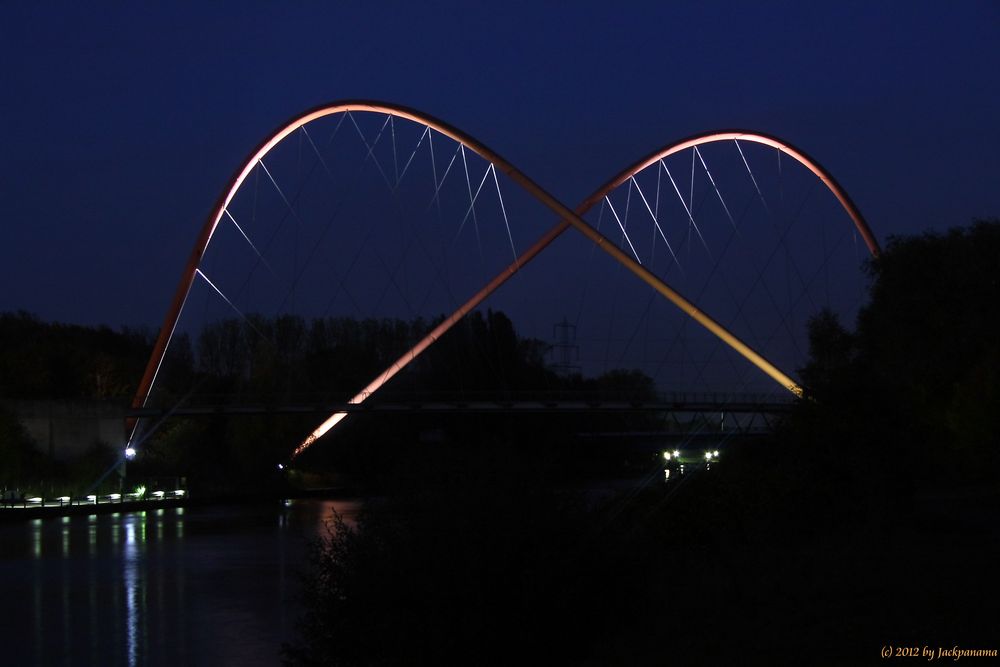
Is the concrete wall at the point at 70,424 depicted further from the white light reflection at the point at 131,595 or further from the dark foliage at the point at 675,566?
the dark foliage at the point at 675,566

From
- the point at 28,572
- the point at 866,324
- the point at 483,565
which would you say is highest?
the point at 866,324

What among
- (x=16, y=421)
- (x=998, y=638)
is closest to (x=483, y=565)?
(x=998, y=638)

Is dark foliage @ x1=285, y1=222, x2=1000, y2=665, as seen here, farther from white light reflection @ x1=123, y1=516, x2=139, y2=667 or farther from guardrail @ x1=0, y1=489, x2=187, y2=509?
guardrail @ x1=0, y1=489, x2=187, y2=509

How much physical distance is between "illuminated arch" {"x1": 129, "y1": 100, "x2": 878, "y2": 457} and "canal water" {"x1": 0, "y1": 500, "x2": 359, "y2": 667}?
22677mm

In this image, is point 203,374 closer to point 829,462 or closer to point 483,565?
point 829,462

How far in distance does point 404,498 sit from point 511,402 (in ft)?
158

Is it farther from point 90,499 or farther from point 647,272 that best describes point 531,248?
point 90,499

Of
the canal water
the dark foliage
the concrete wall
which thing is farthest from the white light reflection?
the concrete wall

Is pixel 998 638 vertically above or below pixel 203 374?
below

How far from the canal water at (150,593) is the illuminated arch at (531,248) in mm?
22677

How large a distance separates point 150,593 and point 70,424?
38118mm

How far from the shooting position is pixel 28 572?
25.7 metres

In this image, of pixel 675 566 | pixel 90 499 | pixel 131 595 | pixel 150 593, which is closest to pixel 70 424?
pixel 90 499

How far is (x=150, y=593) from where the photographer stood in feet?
72.1
